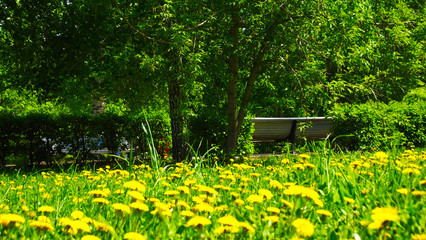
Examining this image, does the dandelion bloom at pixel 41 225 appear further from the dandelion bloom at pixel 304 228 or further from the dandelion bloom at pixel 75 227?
the dandelion bloom at pixel 304 228

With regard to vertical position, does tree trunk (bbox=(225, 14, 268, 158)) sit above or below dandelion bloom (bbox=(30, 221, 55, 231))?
below

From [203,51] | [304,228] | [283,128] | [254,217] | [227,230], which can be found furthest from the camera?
[283,128]

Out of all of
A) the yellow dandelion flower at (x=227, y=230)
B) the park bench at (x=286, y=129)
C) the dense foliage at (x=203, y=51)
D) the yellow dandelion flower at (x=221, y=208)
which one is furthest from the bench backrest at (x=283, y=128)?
the yellow dandelion flower at (x=227, y=230)

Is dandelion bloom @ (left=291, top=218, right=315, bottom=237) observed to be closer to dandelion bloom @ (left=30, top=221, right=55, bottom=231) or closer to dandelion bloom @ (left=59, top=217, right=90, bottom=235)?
dandelion bloom @ (left=59, top=217, right=90, bottom=235)

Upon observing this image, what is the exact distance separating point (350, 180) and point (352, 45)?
5.38m

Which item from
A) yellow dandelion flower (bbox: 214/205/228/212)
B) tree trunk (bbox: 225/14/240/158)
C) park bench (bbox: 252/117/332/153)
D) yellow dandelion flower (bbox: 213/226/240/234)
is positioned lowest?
park bench (bbox: 252/117/332/153)

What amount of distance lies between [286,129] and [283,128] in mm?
108

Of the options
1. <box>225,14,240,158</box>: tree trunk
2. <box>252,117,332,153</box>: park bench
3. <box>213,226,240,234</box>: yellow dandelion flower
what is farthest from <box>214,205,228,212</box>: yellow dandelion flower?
<box>252,117,332,153</box>: park bench

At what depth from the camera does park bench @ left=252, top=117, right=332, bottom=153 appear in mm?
9219

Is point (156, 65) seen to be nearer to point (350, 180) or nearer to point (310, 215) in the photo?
point (350, 180)

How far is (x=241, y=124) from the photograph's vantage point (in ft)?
28.0

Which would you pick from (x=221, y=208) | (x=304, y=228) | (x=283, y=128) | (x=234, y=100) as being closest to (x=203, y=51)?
(x=234, y=100)

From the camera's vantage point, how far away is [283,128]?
372 inches

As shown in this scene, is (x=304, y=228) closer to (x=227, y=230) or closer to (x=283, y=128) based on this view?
(x=227, y=230)
